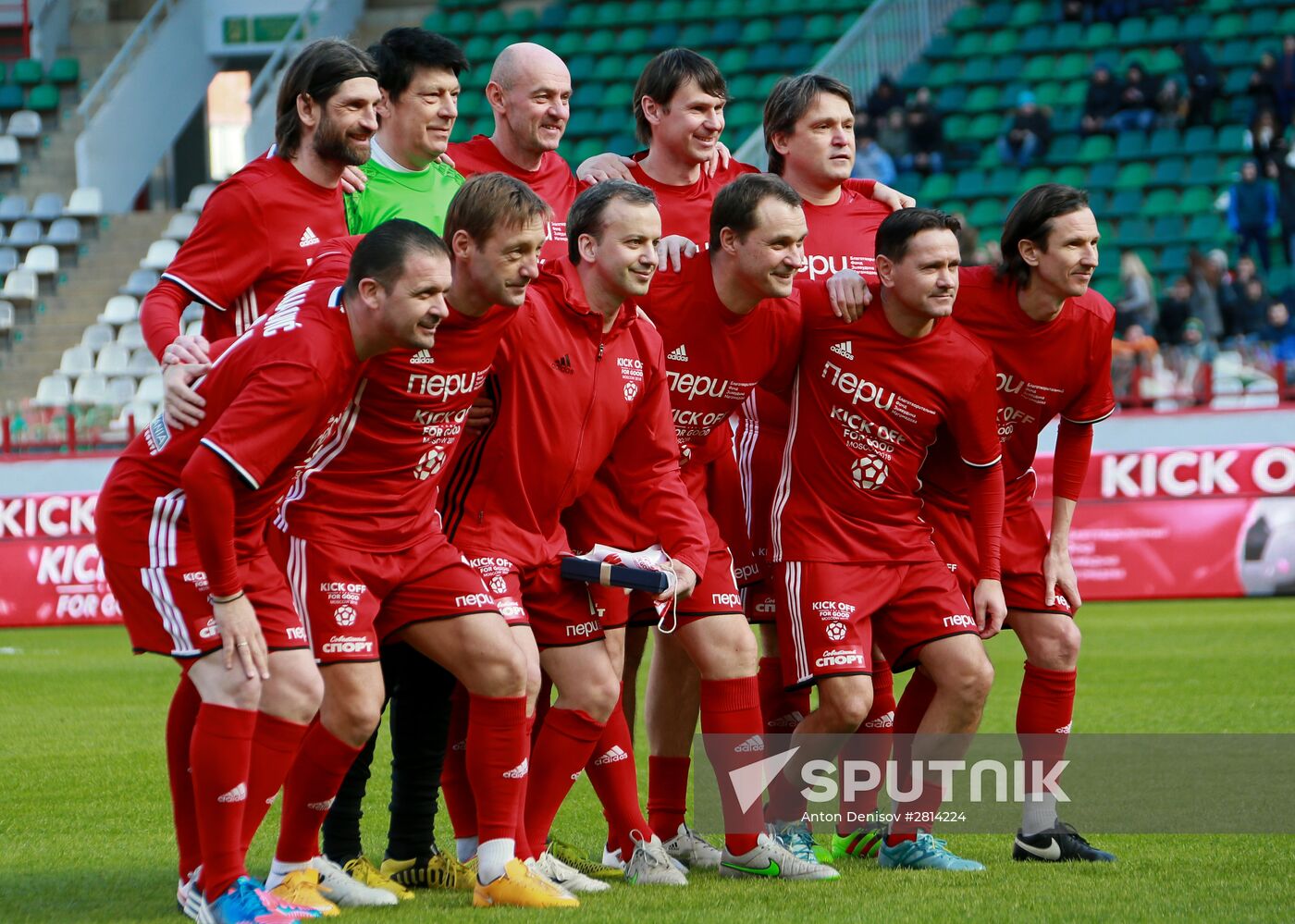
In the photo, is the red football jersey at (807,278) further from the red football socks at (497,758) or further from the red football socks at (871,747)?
the red football socks at (497,758)

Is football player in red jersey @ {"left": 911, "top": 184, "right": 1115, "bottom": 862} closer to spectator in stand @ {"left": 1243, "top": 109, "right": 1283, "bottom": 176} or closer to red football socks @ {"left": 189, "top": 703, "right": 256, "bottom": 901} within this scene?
red football socks @ {"left": 189, "top": 703, "right": 256, "bottom": 901}

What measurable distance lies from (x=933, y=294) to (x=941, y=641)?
1152 mm

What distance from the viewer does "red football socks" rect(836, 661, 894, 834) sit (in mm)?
6340

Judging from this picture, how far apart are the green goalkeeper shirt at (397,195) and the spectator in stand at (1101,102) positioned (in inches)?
675

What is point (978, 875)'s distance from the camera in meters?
5.61

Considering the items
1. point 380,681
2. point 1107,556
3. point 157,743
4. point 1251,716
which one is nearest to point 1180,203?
point 1107,556

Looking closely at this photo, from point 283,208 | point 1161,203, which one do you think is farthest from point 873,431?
point 1161,203

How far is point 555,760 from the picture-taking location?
5496 mm

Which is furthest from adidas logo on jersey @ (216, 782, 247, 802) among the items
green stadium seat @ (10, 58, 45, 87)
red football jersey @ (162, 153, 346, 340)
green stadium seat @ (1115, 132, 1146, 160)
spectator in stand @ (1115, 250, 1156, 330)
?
green stadium seat @ (10, 58, 45, 87)

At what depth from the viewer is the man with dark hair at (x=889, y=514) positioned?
583cm

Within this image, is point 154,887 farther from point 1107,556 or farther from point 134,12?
point 134,12

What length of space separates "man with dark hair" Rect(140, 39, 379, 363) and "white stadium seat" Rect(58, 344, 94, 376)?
17.5 meters

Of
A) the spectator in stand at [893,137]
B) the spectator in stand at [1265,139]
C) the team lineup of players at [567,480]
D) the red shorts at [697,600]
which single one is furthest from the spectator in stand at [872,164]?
the red shorts at [697,600]

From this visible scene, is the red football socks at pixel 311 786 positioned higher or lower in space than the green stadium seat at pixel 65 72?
lower
